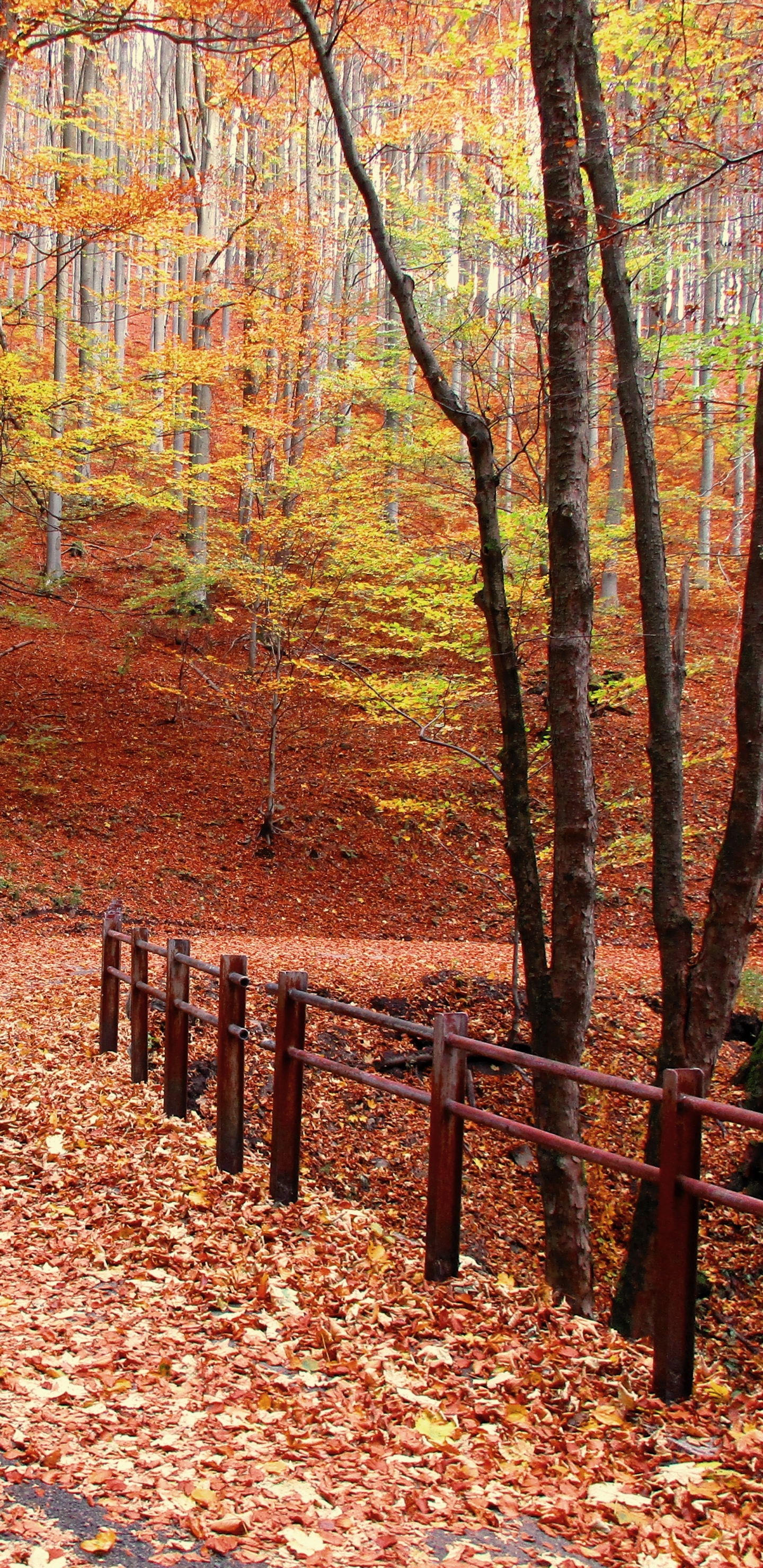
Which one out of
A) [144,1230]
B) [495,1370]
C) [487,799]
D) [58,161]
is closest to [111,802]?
[487,799]

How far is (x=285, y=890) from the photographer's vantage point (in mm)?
13820

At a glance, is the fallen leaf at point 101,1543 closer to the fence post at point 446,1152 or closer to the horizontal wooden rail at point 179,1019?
the fence post at point 446,1152

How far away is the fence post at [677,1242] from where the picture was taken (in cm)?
334

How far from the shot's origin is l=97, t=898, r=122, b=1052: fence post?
718cm

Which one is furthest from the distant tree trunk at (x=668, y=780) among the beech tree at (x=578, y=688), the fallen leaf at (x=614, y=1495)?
the fallen leaf at (x=614, y=1495)

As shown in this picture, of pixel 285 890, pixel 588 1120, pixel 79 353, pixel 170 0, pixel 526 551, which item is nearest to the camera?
pixel 588 1120

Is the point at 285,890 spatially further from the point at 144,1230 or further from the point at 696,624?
the point at 696,624

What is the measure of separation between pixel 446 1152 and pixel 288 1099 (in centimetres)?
110

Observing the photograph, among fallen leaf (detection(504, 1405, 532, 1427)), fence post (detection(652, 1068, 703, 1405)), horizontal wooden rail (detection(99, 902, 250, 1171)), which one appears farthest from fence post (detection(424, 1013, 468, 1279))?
horizontal wooden rail (detection(99, 902, 250, 1171))

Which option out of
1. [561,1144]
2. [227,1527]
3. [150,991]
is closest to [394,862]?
[150,991]

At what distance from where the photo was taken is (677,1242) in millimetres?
3340

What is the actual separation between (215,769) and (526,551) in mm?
6907

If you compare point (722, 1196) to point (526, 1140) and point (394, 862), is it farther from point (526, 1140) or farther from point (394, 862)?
point (394, 862)

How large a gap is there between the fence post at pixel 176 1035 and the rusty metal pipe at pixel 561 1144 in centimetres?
235
